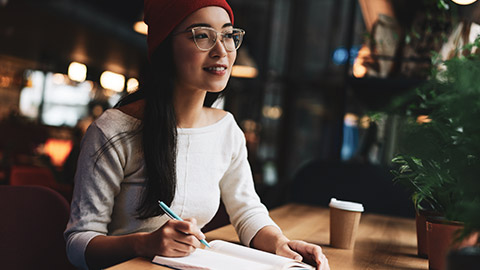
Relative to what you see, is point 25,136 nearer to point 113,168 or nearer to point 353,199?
point 353,199

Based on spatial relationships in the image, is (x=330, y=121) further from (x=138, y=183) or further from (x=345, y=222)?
(x=138, y=183)

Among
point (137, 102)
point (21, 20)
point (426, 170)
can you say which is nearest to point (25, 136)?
point (21, 20)

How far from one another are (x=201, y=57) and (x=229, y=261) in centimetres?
55

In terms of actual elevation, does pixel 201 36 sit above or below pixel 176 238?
above

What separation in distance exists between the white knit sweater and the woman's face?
172mm

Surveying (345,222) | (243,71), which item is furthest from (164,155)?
(243,71)

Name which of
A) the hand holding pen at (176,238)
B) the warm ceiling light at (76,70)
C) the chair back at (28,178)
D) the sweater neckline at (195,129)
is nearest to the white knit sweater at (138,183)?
the sweater neckline at (195,129)

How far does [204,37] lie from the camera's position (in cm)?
130

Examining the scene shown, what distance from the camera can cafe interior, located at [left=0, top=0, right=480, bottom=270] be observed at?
3.22 feet

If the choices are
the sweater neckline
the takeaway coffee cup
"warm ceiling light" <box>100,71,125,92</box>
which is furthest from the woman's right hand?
"warm ceiling light" <box>100,71,125,92</box>

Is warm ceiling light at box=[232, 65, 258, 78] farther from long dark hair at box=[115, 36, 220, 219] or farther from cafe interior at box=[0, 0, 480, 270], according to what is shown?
long dark hair at box=[115, 36, 220, 219]

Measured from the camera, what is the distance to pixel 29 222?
1.36 meters

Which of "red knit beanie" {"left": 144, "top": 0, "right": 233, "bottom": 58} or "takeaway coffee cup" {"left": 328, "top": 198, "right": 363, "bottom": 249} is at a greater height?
"red knit beanie" {"left": 144, "top": 0, "right": 233, "bottom": 58}

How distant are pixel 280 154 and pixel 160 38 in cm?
670
